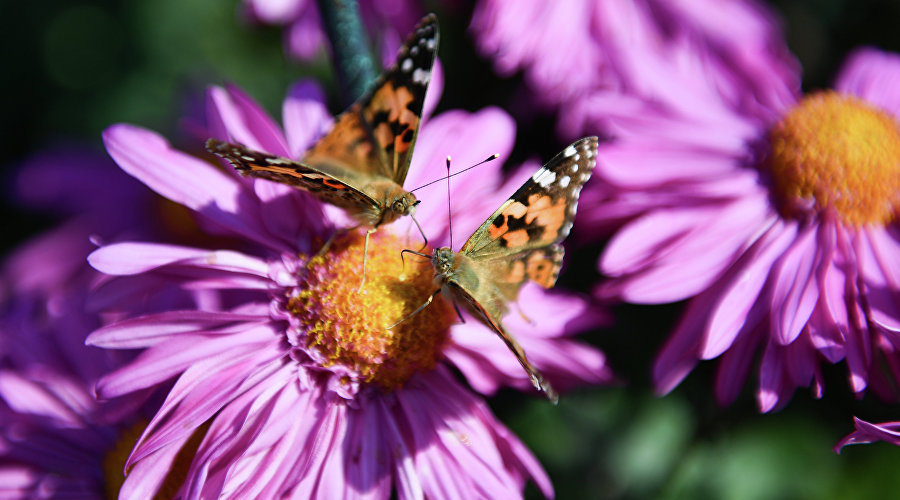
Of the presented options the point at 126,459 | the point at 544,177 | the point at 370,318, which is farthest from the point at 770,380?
the point at 126,459

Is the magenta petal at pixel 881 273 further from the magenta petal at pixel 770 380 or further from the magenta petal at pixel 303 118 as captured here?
the magenta petal at pixel 303 118

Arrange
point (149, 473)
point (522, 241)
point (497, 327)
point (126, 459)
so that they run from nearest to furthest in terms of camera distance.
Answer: point (497, 327), point (149, 473), point (522, 241), point (126, 459)

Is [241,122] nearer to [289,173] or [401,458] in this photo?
[289,173]

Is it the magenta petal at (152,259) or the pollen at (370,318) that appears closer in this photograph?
the magenta petal at (152,259)

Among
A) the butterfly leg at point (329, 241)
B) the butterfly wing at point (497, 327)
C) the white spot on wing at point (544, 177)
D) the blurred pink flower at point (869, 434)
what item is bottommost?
the blurred pink flower at point (869, 434)

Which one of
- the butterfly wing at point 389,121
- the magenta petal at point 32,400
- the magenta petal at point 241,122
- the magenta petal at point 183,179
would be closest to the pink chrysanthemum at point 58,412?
the magenta petal at point 32,400

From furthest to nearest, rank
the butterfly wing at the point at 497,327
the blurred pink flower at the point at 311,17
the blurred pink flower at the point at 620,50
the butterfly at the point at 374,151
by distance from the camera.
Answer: the blurred pink flower at the point at 311,17
the blurred pink flower at the point at 620,50
the butterfly at the point at 374,151
the butterfly wing at the point at 497,327

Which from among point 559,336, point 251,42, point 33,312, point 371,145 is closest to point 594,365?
point 559,336
